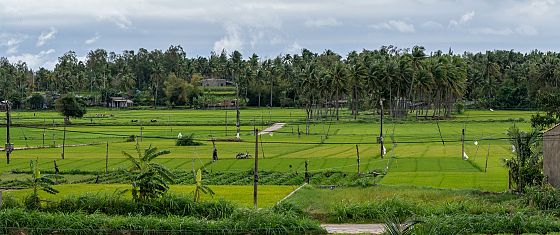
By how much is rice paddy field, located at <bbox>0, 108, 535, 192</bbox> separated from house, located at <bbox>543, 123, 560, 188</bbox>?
2380 mm

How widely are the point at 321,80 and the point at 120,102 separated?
153ft

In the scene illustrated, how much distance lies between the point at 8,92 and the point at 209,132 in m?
71.4

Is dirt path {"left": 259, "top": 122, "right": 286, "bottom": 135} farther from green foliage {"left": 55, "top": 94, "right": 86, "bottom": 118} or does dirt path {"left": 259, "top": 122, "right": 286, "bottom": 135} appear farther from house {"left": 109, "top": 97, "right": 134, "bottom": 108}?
house {"left": 109, "top": 97, "right": 134, "bottom": 108}

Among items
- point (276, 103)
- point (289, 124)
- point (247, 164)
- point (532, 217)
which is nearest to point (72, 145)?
point (247, 164)

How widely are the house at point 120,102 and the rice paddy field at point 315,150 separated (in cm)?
Result: 4872

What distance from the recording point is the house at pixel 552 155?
27.5m

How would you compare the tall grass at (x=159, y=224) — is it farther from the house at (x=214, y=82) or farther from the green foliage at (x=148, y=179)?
the house at (x=214, y=82)

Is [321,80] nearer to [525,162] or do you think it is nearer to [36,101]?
[36,101]

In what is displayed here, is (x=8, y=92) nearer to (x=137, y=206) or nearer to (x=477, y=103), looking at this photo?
(x=477, y=103)

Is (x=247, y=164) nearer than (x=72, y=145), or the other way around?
(x=247, y=164)

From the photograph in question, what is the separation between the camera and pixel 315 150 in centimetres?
5175

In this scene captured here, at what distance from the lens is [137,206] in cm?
2378

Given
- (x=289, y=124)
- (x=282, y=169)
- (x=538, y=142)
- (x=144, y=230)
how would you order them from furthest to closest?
(x=289, y=124), (x=282, y=169), (x=538, y=142), (x=144, y=230)

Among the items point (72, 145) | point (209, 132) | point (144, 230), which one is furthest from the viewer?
point (209, 132)
